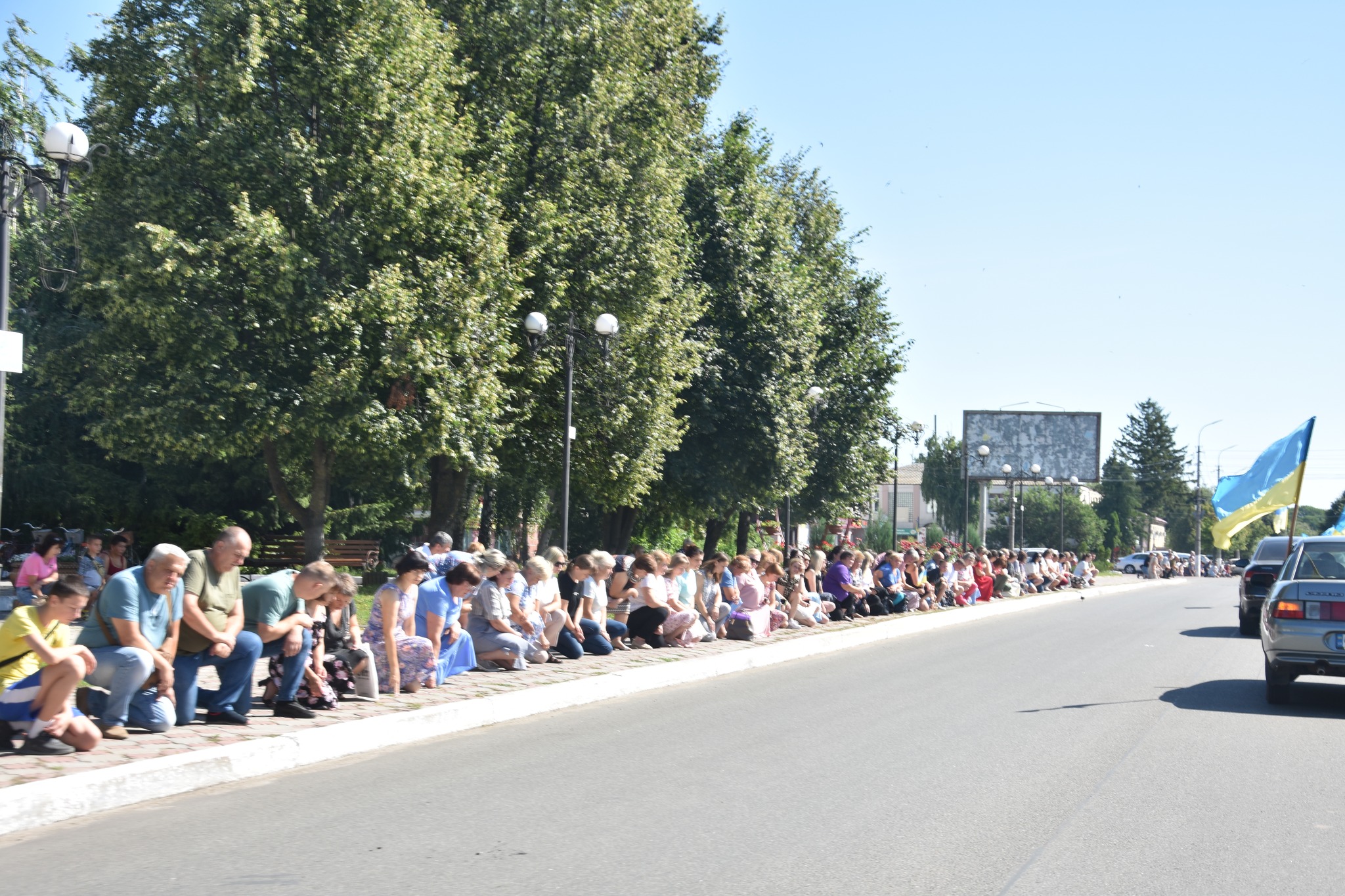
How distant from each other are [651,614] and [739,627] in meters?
2.32

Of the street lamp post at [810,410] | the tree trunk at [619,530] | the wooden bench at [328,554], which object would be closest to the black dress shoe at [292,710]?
the wooden bench at [328,554]

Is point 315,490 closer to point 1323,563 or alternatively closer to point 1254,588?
point 1254,588

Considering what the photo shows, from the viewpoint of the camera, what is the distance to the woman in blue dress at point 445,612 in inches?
450

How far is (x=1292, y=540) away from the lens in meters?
17.8

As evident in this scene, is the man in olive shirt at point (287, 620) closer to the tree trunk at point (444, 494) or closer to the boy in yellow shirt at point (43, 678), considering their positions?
the boy in yellow shirt at point (43, 678)

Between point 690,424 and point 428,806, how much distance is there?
2584 centimetres

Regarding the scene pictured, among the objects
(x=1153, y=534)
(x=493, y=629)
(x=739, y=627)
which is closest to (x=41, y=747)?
(x=493, y=629)

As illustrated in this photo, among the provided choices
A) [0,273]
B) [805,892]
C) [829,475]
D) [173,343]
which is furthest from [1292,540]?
[829,475]

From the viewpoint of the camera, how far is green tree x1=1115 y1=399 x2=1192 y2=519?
140 metres

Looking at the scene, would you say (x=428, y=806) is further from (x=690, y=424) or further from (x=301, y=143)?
(x=690, y=424)

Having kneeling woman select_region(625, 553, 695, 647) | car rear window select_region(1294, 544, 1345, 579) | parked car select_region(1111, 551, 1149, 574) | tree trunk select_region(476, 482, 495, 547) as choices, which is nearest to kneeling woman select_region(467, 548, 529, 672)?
kneeling woman select_region(625, 553, 695, 647)

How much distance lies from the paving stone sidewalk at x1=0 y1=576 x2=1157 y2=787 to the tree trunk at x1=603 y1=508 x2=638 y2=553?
56.6 ft

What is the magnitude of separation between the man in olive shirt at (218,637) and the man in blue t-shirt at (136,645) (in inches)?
6.6

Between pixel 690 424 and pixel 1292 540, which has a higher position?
pixel 690 424
